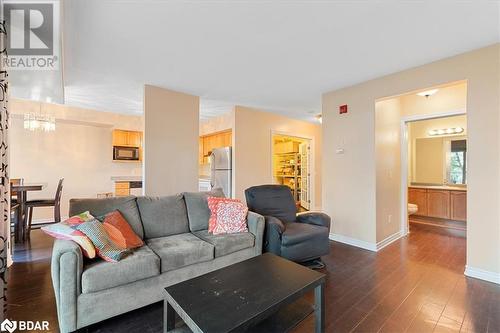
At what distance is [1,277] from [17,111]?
457 cm

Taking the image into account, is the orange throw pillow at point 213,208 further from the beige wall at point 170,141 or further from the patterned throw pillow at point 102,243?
the beige wall at point 170,141

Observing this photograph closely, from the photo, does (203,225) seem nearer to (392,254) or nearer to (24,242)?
(392,254)

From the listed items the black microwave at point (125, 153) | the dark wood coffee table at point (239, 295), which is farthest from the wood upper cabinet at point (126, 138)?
the dark wood coffee table at point (239, 295)

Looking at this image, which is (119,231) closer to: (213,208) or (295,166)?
(213,208)

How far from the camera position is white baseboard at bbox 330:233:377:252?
3305 millimetres

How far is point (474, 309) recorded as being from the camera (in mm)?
1910

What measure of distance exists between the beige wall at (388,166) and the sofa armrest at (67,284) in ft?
11.6

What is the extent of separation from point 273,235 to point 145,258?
4.37ft

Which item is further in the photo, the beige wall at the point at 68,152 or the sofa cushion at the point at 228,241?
the beige wall at the point at 68,152

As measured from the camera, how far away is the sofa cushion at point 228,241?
89.6 inches

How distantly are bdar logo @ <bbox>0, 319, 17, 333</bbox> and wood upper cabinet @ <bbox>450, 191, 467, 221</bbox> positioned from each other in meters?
6.48

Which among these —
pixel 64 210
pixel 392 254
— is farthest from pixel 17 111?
pixel 392 254

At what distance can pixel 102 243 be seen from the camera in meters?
1.76

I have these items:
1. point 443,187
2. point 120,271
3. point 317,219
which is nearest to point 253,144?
point 317,219
